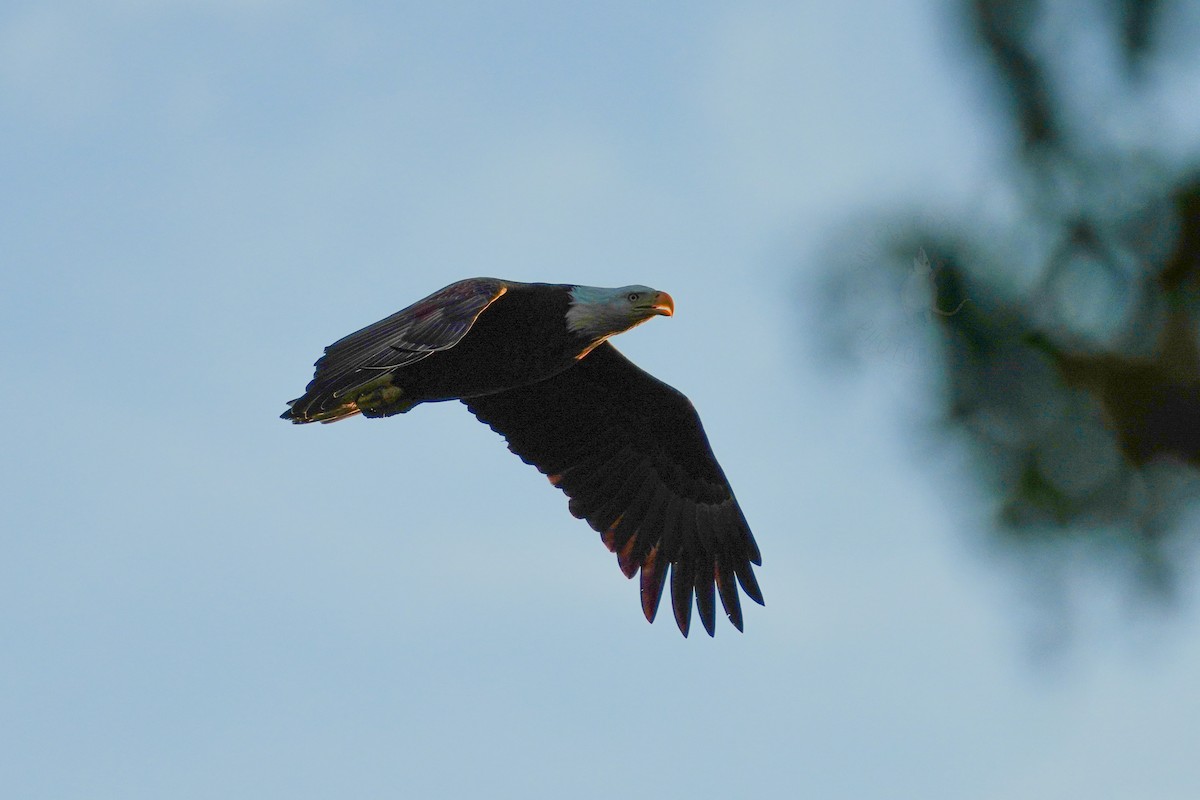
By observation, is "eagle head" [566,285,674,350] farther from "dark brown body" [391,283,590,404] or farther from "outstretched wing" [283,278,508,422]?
"outstretched wing" [283,278,508,422]

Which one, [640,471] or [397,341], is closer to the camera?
[397,341]

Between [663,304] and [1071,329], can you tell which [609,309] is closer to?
[663,304]

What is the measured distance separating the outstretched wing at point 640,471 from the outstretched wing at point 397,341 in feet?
4.90

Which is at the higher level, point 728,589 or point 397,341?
point 397,341

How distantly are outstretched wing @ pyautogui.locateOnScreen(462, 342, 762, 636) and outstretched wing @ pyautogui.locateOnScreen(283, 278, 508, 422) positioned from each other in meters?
1.49

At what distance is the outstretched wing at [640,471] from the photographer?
7.90 m

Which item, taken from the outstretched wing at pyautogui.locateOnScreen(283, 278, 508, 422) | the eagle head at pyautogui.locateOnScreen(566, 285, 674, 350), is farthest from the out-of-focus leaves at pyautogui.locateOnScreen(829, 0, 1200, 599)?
the eagle head at pyautogui.locateOnScreen(566, 285, 674, 350)

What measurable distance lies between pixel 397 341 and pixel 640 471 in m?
2.55

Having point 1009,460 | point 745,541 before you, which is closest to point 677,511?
point 745,541

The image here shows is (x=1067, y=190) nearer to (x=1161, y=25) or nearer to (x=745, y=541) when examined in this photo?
(x=1161, y=25)

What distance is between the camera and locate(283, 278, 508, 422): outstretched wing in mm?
→ 5816

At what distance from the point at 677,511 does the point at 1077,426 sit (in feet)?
20.4

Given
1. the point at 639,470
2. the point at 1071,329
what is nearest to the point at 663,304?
the point at 639,470

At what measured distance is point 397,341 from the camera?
595cm
